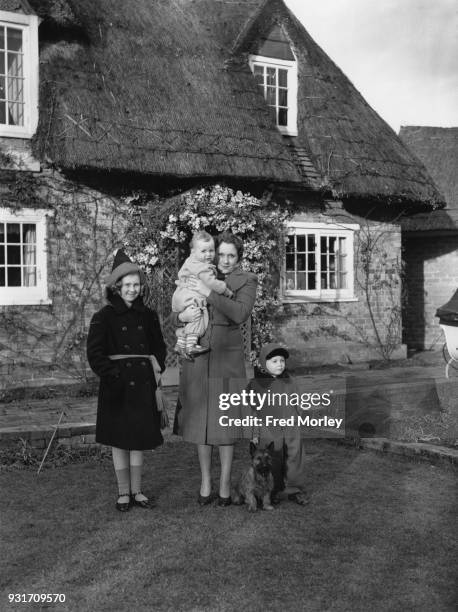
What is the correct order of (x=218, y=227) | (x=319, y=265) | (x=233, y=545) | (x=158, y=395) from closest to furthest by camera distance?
1. (x=233, y=545)
2. (x=158, y=395)
3. (x=218, y=227)
4. (x=319, y=265)

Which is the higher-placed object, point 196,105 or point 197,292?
point 196,105

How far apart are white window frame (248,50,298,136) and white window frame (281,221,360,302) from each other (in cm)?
170

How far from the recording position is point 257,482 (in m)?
5.25

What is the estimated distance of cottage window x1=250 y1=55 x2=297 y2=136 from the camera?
14.2 meters

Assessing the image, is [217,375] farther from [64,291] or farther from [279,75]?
[279,75]

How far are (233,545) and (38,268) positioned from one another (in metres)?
7.54

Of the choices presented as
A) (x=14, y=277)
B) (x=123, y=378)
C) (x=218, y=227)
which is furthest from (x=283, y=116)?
(x=123, y=378)

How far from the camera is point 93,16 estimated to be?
1282cm

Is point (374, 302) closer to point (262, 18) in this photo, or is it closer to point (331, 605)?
point (262, 18)

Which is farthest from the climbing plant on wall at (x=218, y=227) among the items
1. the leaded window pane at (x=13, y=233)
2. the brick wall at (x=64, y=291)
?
the leaded window pane at (x=13, y=233)

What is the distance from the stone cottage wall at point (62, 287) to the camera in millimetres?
11086

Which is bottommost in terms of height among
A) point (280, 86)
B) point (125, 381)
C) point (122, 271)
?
point (125, 381)

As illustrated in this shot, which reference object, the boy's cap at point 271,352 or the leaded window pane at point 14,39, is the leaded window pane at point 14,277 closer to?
the leaded window pane at point 14,39

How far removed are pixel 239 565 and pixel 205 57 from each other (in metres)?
A: 10.7
